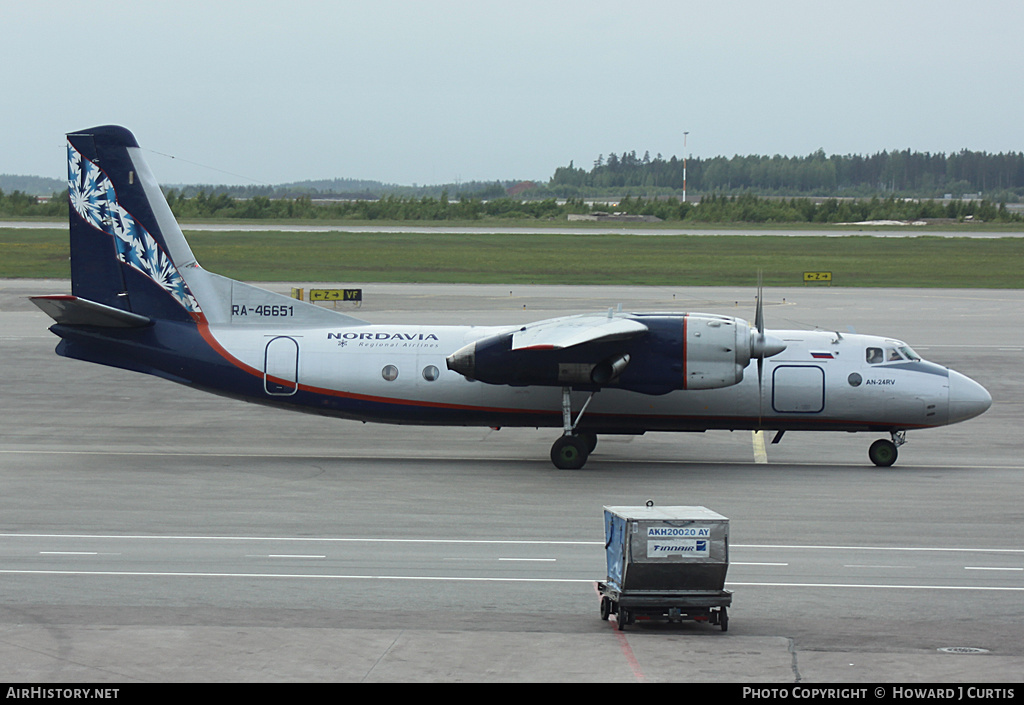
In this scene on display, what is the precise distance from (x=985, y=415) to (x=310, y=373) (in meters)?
19.9

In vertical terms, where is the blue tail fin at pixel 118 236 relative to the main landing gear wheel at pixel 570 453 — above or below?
above

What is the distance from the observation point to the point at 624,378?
24.6 meters

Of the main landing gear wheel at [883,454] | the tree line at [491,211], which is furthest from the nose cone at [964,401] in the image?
the tree line at [491,211]

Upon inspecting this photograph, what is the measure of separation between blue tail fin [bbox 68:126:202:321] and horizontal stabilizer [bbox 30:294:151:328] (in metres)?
0.57

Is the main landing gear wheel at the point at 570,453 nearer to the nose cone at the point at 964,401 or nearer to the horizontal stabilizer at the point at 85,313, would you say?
the nose cone at the point at 964,401

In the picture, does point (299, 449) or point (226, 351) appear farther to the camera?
point (299, 449)

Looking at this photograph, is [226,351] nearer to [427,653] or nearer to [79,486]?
[79,486]

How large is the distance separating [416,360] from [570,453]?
14.1 ft

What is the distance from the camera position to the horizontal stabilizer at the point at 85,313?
964 inches

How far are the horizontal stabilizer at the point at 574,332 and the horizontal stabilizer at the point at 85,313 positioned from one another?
9.15 m

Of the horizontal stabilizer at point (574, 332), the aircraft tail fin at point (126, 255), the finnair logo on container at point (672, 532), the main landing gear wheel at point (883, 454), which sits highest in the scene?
the aircraft tail fin at point (126, 255)

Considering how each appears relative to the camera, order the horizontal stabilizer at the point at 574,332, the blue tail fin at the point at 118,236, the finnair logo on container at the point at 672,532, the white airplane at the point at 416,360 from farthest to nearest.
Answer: the blue tail fin at the point at 118,236, the white airplane at the point at 416,360, the horizontal stabilizer at the point at 574,332, the finnair logo on container at the point at 672,532

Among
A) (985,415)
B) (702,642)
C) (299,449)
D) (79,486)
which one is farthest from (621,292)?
(702,642)
